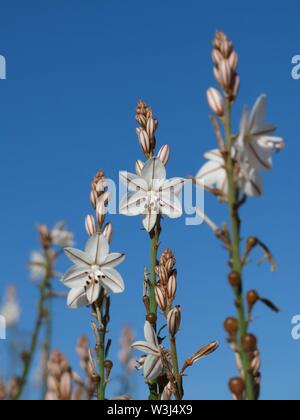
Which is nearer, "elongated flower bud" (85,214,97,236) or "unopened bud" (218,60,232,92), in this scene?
"unopened bud" (218,60,232,92)

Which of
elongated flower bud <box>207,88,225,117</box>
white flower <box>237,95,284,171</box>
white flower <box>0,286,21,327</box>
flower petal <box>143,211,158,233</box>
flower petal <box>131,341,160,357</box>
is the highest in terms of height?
white flower <box>0,286,21,327</box>

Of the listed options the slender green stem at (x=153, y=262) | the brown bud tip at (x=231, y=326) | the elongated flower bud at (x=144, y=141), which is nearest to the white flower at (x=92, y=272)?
the slender green stem at (x=153, y=262)

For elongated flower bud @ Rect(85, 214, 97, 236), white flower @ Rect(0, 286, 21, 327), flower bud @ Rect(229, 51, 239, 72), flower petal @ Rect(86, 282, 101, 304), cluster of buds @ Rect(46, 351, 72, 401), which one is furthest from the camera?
white flower @ Rect(0, 286, 21, 327)

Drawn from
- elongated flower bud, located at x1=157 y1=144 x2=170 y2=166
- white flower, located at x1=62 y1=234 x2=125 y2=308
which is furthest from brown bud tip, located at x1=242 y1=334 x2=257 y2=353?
elongated flower bud, located at x1=157 y1=144 x2=170 y2=166

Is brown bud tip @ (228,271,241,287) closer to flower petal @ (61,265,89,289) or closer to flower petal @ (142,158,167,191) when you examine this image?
flower petal @ (61,265,89,289)

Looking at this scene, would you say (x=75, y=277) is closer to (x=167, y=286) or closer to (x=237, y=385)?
(x=167, y=286)

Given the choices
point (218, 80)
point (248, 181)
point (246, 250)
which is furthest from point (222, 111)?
point (246, 250)

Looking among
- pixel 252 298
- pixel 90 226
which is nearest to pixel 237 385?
pixel 252 298
